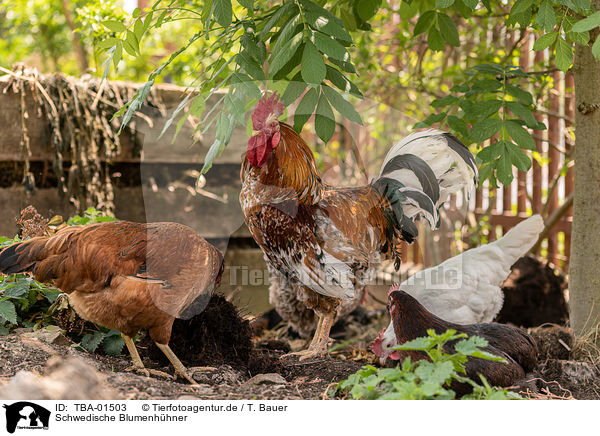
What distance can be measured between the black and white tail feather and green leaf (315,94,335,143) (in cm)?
88

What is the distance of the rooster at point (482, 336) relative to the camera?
6.53 feet

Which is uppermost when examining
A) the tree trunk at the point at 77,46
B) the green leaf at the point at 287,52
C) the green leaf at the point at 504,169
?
the tree trunk at the point at 77,46

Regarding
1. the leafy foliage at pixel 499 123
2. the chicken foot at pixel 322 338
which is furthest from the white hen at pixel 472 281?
the leafy foliage at pixel 499 123

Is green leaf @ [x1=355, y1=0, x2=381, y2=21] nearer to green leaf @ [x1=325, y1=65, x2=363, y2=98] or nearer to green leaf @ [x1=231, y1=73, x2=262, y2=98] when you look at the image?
green leaf @ [x1=325, y1=65, x2=363, y2=98]

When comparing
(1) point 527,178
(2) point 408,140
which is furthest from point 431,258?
(2) point 408,140

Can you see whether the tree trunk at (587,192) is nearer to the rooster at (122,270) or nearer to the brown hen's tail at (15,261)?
the rooster at (122,270)

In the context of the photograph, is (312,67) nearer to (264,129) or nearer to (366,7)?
(264,129)

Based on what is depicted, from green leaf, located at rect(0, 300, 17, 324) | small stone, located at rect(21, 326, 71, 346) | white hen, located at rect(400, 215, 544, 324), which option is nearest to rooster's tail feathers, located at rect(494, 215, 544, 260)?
white hen, located at rect(400, 215, 544, 324)

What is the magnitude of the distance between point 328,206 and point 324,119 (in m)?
0.71

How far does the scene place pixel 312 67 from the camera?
69.7 inches

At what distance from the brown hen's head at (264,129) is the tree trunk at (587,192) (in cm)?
171
